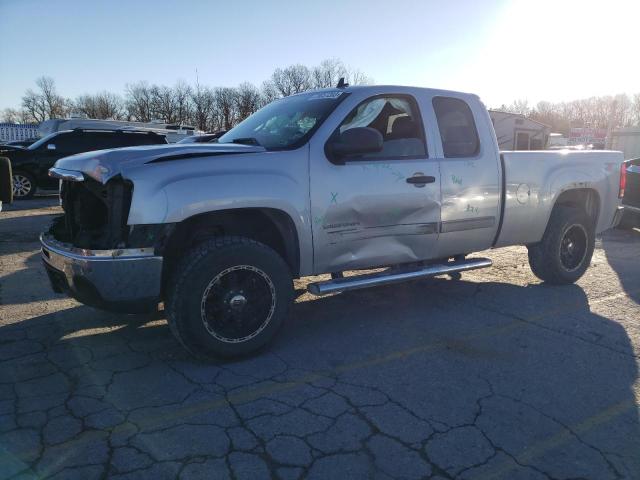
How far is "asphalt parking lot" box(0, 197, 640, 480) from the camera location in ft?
8.16

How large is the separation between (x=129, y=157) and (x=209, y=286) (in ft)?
3.33

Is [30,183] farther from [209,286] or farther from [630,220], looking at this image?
[630,220]

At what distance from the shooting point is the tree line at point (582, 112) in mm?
83500

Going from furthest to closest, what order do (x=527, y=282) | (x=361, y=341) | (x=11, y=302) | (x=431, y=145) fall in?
(x=527, y=282)
(x=11, y=302)
(x=431, y=145)
(x=361, y=341)

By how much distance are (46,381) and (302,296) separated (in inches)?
106

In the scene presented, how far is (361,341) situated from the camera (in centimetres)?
410

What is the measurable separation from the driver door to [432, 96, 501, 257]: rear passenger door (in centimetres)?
16

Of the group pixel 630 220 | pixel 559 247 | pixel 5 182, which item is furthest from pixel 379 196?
pixel 630 220

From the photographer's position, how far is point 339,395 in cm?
316

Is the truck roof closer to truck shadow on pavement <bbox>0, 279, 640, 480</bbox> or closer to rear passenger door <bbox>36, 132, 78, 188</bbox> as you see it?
truck shadow on pavement <bbox>0, 279, 640, 480</bbox>

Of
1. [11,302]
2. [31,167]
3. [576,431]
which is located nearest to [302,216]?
[576,431]

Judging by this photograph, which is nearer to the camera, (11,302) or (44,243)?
(44,243)

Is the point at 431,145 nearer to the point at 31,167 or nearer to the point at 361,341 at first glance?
the point at 361,341

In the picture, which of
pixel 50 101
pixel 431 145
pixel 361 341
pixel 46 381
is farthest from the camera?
pixel 50 101
